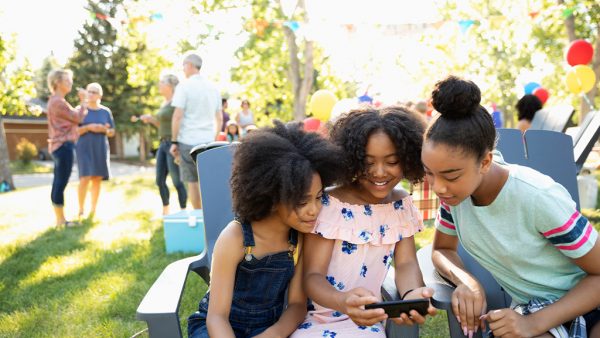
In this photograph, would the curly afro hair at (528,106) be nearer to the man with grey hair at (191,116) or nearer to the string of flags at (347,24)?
the string of flags at (347,24)

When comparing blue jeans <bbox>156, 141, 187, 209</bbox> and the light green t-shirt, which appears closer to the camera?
the light green t-shirt

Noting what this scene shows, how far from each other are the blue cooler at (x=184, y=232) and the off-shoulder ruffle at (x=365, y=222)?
8.49 feet

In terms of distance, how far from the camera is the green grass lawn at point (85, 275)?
2867 mm

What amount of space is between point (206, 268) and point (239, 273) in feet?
1.67

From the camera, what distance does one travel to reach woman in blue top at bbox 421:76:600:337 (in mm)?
1472

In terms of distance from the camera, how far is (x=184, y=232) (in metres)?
4.25

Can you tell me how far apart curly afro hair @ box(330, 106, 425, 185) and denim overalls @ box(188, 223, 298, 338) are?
13.9 inches

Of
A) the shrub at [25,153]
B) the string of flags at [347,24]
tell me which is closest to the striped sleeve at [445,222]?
the string of flags at [347,24]

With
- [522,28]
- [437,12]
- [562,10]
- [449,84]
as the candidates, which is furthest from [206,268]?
[437,12]

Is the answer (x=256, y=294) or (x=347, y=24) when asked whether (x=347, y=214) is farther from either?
(x=347, y=24)

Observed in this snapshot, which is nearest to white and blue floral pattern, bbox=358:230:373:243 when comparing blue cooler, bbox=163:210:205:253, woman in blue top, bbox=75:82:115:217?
blue cooler, bbox=163:210:205:253

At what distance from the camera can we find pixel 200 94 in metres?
4.95

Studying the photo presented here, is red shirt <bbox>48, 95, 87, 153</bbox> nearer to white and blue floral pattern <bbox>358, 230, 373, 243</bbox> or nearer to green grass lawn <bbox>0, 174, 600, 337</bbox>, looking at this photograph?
green grass lawn <bbox>0, 174, 600, 337</bbox>

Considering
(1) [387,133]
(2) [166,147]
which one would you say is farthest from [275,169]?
(2) [166,147]
